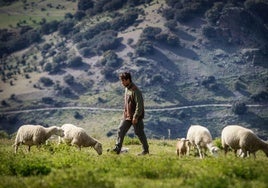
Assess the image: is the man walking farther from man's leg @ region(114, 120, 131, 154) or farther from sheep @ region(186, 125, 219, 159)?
sheep @ region(186, 125, 219, 159)

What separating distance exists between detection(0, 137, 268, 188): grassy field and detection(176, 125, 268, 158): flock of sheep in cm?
497

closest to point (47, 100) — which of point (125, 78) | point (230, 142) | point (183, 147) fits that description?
point (183, 147)

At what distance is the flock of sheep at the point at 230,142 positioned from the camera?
63.0ft

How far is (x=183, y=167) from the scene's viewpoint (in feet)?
44.9

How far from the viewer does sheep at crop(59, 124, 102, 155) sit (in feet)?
71.3

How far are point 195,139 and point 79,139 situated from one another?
480 centimetres

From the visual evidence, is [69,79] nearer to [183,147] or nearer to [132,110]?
[183,147]

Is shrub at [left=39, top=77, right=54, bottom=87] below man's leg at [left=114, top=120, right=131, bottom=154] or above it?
above

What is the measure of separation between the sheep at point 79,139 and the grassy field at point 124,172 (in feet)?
20.6

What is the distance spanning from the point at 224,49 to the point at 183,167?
184999 mm

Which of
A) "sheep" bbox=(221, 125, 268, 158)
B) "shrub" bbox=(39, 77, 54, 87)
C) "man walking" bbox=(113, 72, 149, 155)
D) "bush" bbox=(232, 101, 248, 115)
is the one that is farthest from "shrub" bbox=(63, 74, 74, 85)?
"man walking" bbox=(113, 72, 149, 155)

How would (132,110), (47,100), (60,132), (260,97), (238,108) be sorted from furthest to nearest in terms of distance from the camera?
(47,100), (260,97), (238,108), (60,132), (132,110)

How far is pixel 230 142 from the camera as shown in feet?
64.3

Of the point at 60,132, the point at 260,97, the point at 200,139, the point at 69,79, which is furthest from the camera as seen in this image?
the point at 69,79
